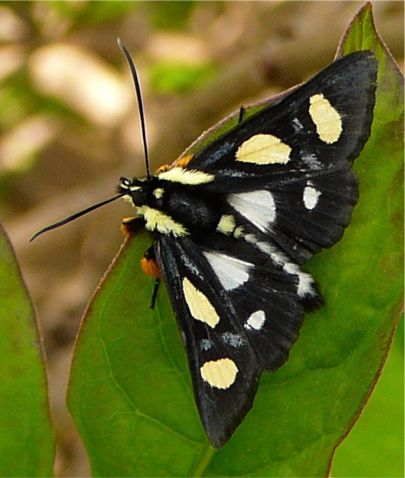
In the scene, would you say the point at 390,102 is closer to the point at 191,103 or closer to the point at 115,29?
the point at 191,103

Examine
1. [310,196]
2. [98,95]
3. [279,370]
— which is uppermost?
[98,95]

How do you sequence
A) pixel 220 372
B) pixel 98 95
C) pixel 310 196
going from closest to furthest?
pixel 220 372
pixel 310 196
pixel 98 95

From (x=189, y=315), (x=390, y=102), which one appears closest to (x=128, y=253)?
(x=189, y=315)

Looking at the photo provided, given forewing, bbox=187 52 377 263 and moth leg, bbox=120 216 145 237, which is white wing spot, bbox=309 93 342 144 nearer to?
forewing, bbox=187 52 377 263

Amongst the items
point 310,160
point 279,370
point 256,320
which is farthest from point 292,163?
point 279,370

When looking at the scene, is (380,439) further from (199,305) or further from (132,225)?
(132,225)

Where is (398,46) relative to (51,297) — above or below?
above
